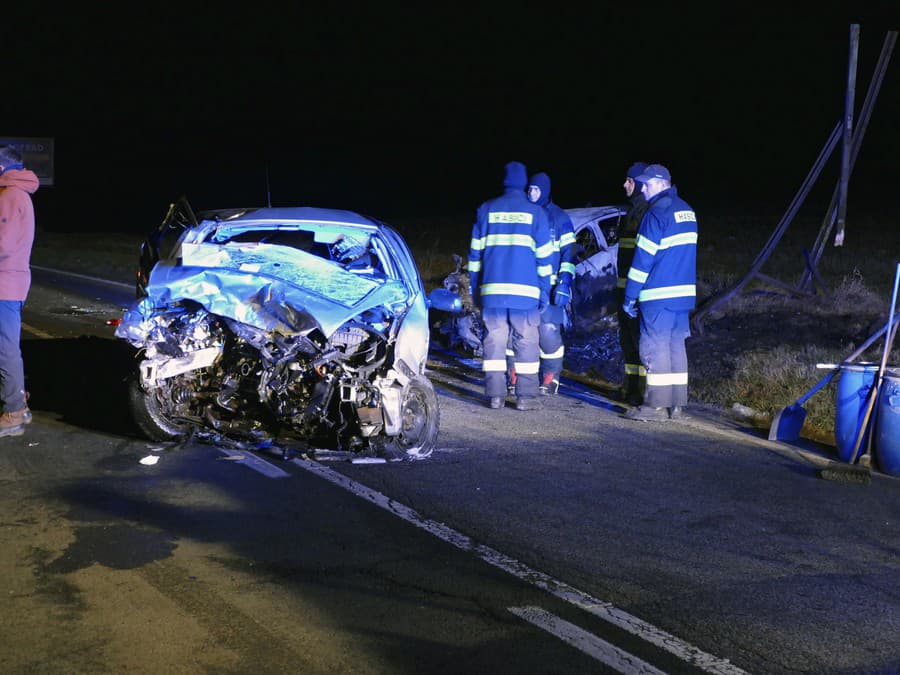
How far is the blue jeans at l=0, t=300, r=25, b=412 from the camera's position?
814 centimetres

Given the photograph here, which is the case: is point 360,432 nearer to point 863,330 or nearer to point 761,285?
point 863,330

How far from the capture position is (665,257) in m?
9.48

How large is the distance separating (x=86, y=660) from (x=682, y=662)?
2.35m

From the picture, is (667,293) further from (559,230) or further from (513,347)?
(559,230)

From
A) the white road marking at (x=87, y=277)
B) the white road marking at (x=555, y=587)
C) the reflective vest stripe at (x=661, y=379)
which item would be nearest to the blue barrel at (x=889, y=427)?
the reflective vest stripe at (x=661, y=379)

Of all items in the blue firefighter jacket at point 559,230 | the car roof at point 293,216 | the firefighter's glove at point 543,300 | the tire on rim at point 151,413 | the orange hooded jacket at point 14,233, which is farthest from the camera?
the blue firefighter jacket at point 559,230

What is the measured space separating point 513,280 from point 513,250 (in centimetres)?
27

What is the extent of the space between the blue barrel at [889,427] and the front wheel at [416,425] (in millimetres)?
3089

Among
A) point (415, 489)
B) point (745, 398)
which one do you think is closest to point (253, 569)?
point (415, 489)

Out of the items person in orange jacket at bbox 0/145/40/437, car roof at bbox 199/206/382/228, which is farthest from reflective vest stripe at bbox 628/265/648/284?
person in orange jacket at bbox 0/145/40/437

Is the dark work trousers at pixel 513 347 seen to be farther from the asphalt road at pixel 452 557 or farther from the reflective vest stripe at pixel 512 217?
the asphalt road at pixel 452 557

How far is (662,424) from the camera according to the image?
936 cm

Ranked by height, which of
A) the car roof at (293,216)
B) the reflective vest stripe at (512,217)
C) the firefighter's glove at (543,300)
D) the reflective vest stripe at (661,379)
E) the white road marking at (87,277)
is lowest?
the reflective vest stripe at (661,379)

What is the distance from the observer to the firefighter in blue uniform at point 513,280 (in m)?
9.98
